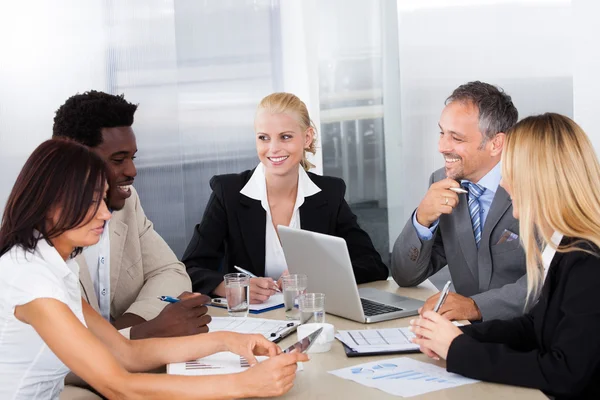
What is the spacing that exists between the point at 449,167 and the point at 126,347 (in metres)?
1.49

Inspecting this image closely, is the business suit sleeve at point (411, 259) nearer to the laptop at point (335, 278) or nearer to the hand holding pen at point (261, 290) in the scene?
the laptop at point (335, 278)

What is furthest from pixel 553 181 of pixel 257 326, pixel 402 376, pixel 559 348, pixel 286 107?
pixel 286 107

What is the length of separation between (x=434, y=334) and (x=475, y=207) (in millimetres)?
1084

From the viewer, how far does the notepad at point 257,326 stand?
2217mm

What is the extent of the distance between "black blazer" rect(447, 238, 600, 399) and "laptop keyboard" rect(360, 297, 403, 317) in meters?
0.56

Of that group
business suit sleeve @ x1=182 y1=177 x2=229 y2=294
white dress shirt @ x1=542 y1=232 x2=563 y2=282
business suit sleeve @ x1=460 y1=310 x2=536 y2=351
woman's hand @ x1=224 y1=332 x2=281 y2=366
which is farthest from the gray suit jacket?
woman's hand @ x1=224 y1=332 x2=281 y2=366

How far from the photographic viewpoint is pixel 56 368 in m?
1.86

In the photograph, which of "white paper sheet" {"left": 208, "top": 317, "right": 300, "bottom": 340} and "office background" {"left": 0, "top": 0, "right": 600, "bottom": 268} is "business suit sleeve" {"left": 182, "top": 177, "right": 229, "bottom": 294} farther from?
"office background" {"left": 0, "top": 0, "right": 600, "bottom": 268}

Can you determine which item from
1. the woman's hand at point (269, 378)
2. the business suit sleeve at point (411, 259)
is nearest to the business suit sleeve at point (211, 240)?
the business suit sleeve at point (411, 259)

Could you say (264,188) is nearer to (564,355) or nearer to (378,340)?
(378,340)

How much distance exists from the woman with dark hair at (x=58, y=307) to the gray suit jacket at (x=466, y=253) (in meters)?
→ 1.08

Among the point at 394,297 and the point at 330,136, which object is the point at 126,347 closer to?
the point at 394,297

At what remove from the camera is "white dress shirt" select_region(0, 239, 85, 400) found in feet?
5.71

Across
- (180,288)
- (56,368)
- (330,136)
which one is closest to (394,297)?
(180,288)
